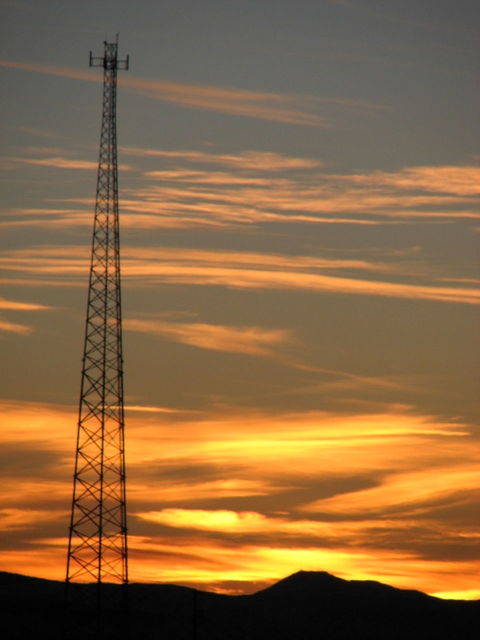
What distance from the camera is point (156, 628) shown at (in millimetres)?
196375

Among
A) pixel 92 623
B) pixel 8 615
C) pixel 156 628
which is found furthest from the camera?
pixel 156 628

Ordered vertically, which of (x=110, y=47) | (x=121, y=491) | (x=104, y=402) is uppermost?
(x=110, y=47)

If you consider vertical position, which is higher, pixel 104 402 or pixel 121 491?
pixel 104 402

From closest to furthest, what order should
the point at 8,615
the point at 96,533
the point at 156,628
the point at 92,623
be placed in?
the point at 96,533, the point at 92,623, the point at 8,615, the point at 156,628

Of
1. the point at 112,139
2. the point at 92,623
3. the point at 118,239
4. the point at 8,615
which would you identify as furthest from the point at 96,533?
the point at 8,615

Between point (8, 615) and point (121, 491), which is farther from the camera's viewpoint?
point (8, 615)

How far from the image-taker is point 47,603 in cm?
18838

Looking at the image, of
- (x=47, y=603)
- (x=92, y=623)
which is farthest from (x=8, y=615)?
(x=92, y=623)

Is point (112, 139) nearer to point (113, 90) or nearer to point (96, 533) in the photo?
point (113, 90)

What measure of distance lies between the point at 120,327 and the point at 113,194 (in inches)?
386

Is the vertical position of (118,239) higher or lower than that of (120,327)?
higher

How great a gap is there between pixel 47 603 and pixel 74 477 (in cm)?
9532

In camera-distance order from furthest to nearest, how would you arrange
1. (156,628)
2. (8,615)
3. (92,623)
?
1. (156,628)
2. (8,615)
3. (92,623)

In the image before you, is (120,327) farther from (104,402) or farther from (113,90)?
(113,90)
